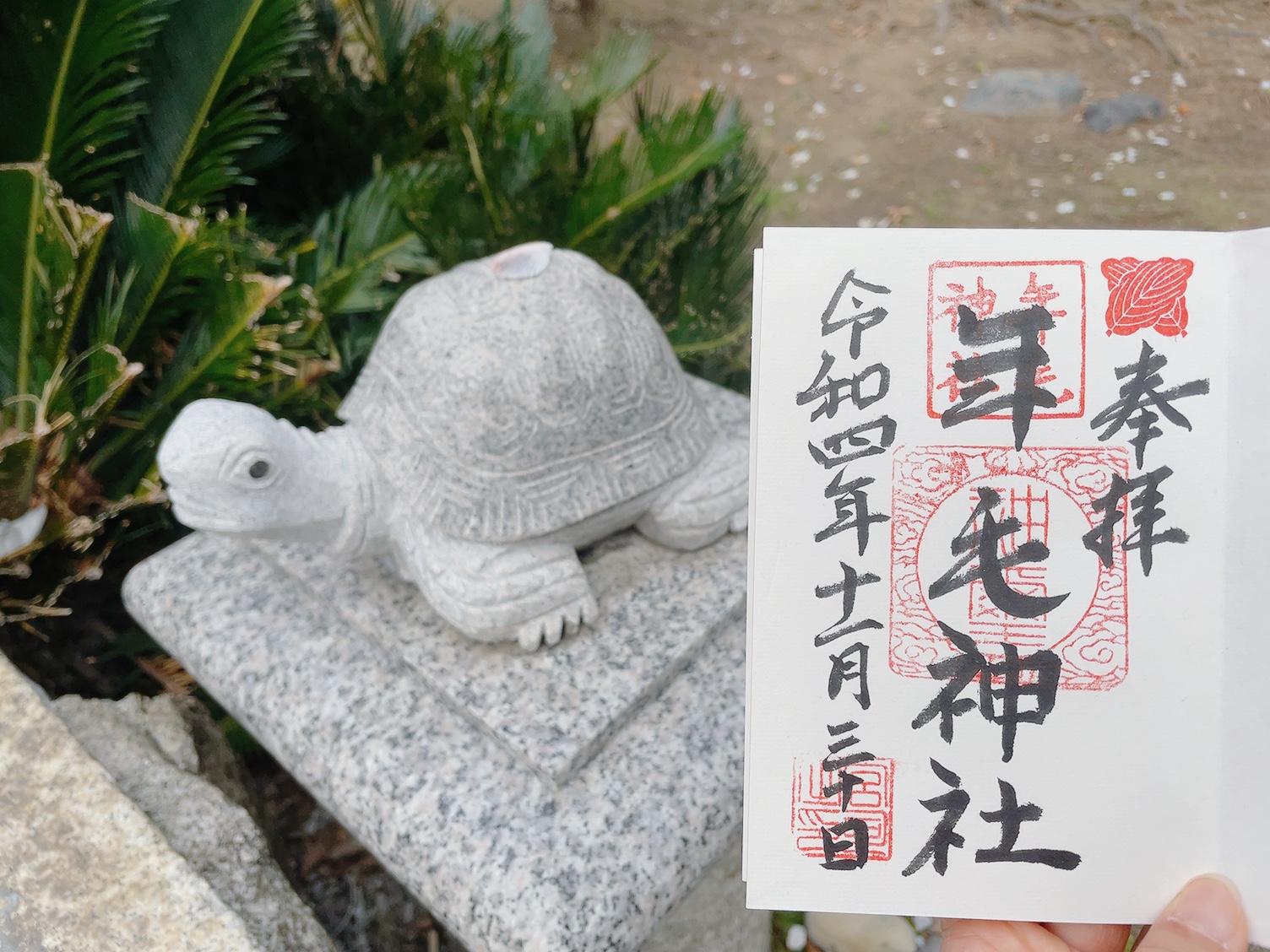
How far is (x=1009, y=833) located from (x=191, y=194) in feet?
6.16

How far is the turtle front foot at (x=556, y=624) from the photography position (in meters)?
1.44

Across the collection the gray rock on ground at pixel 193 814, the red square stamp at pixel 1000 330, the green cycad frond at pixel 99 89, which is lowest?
the gray rock on ground at pixel 193 814

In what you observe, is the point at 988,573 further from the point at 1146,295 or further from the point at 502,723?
the point at 502,723

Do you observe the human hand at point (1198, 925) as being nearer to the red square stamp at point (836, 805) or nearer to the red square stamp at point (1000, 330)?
the red square stamp at point (836, 805)

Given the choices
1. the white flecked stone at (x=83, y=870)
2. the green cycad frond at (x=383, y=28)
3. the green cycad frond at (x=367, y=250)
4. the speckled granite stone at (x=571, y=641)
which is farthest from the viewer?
the green cycad frond at (x=383, y=28)

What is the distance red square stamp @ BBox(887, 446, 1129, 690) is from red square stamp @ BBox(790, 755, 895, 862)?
13 centimetres

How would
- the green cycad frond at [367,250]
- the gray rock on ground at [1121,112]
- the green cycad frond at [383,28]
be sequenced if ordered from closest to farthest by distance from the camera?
the green cycad frond at [367,250] → the green cycad frond at [383,28] → the gray rock on ground at [1121,112]

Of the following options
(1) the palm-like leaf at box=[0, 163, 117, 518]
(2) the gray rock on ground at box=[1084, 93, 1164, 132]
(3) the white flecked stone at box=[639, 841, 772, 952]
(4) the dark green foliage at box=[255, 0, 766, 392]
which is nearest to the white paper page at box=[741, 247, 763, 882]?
(3) the white flecked stone at box=[639, 841, 772, 952]

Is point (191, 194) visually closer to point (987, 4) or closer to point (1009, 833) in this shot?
point (1009, 833)

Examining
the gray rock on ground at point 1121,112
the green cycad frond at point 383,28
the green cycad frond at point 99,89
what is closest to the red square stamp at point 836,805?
the green cycad frond at point 99,89

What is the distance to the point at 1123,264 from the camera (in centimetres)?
75

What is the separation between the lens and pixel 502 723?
54.2 inches

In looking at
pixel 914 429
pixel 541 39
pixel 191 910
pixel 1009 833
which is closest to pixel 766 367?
pixel 914 429

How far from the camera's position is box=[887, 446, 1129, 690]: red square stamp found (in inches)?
29.9
